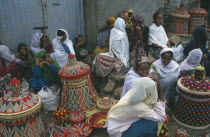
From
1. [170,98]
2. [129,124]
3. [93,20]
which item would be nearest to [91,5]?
[93,20]

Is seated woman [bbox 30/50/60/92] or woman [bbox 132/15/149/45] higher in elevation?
woman [bbox 132/15/149/45]

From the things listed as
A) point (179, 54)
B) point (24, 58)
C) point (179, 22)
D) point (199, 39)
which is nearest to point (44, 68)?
point (24, 58)

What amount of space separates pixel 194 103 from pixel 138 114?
1591 millimetres

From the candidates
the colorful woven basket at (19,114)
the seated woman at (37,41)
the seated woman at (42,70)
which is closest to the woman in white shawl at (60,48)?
the seated woman at (37,41)

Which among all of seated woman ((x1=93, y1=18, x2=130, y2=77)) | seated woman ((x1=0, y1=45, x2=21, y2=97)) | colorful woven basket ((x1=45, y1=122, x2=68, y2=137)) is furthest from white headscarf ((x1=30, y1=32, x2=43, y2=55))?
colorful woven basket ((x1=45, y1=122, x2=68, y2=137))

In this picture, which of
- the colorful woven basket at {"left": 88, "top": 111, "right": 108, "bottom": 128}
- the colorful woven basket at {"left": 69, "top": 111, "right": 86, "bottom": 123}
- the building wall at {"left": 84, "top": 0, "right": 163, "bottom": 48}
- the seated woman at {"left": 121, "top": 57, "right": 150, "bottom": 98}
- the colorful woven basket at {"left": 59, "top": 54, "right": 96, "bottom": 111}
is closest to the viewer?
the seated woman at {"left": 121, "top": 57, "right": 150, "bottom": 98}

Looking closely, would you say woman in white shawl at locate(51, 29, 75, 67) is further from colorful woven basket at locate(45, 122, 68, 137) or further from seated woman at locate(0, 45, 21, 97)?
colorful woven basket at locate(45, 122, 68, 137)

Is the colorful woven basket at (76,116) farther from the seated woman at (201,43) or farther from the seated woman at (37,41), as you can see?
the seated woman at (201,43)

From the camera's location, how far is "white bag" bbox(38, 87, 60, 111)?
13.8 ft

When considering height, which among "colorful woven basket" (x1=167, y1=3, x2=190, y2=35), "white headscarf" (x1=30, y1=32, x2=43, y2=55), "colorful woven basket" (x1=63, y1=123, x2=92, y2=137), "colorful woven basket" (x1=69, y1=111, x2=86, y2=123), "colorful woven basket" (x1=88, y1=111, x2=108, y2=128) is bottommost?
"colorful woven basket" (x1=63, y1=123, x2=92, y2=137)

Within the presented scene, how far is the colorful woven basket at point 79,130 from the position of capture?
3502 mm

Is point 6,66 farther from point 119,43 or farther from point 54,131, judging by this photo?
point 119,43

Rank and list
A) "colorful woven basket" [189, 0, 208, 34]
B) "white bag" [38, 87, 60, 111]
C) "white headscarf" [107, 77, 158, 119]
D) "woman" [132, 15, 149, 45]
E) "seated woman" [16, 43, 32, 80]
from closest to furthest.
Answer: "white headscarf" [107, 77, 158, 119]
"white bag" [38, 87, 60, 111]
"seated woman" [16, 43, 32, 80]
"woman" [132, 15, 149, 45]
"colorful woven basket" [189, 0, 208, 34]

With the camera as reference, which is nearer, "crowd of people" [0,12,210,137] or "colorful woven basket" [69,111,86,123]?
"crowd of people" [0,12,210,137]
